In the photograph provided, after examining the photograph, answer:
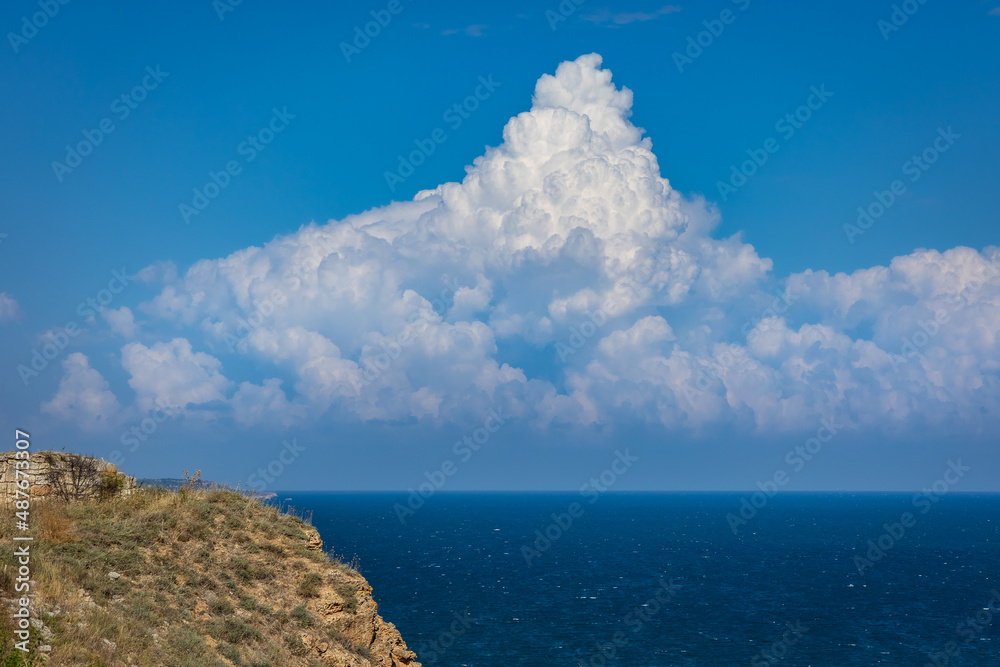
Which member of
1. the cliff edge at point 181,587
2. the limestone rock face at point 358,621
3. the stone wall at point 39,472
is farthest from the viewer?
the limestone rock face at point 358,621

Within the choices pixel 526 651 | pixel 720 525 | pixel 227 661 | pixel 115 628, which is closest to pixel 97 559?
pixel 115 628

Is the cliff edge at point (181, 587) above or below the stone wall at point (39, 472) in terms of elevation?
below

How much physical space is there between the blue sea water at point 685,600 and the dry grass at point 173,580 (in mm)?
26705

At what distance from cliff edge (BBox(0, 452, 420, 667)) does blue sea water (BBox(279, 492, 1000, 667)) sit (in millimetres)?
26576

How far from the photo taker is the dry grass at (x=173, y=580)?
1538 centimetres

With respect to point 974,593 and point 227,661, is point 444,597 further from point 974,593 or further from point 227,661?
point 974,593

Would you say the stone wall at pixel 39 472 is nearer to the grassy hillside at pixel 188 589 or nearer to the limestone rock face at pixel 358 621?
the grassy hillside at pixel 188 589

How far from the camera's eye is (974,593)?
7056 cm

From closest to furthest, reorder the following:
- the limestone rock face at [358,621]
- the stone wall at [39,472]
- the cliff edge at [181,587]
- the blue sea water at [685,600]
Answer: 1. the cliff edge at [181,587]
2. the stone wall at [39,472]
3. the limestone rock face at [358,621]
4. the blue sea water at [685,600]

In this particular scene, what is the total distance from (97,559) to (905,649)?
53834mm

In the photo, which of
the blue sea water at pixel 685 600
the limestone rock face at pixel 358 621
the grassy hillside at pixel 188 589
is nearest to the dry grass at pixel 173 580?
the grassy hillside at pixel 188 589

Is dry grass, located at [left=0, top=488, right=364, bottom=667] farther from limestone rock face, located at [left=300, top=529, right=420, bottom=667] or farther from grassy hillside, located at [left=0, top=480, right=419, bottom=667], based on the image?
limestone rock face, located at [left=300, top=529, right=420, bottom=667]

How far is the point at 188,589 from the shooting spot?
62.6 ft

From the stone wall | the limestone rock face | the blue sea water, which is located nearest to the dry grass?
the limestone rock face
